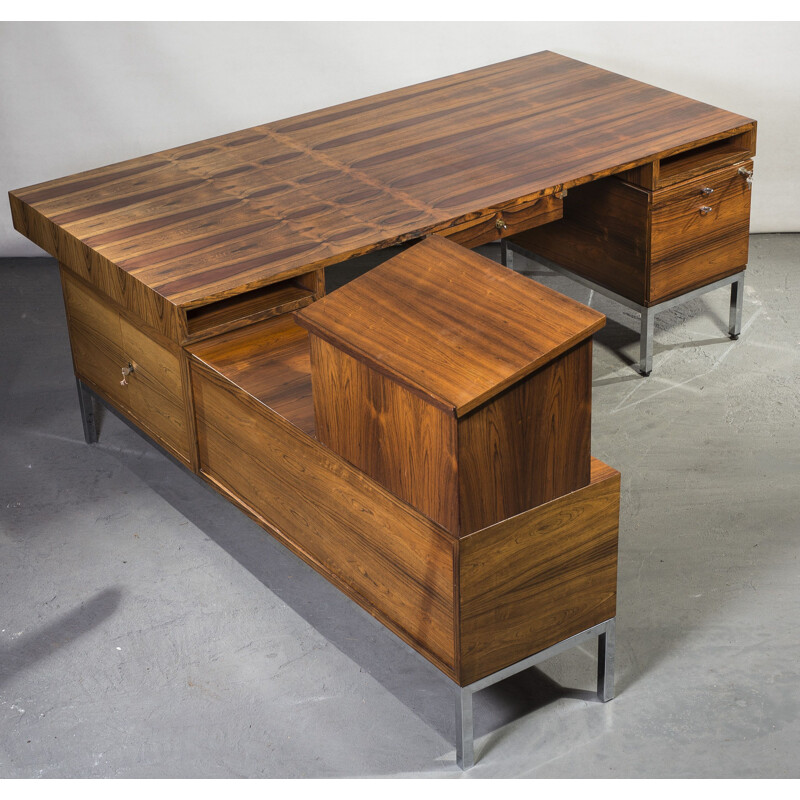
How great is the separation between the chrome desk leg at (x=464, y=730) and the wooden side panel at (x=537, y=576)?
0.17 ft

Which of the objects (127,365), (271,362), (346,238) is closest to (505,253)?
(346,238)

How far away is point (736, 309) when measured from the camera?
4.18 m

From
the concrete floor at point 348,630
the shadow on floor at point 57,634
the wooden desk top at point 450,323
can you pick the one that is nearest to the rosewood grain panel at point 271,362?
the wooden desk top at point 450,323

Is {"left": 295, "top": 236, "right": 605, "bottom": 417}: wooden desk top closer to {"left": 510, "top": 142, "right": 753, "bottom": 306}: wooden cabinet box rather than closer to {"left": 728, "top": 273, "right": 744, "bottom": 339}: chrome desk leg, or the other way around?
{"left": 510, "top": 142, "right": 753, "bottom": 306}: wooden cabinet box

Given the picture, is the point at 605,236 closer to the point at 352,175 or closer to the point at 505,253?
the point at 505,253

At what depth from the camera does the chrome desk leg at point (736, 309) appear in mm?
4148

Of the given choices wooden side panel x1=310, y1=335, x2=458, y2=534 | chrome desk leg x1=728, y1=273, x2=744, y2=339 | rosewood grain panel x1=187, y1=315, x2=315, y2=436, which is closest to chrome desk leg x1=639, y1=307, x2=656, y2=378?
chrome desk leg x1=728, y1=273, x2=744, y2=339

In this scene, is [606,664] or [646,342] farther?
[646,342]

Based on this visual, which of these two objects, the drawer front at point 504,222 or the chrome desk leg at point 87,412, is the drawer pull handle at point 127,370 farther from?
the drawer front at point 504,222

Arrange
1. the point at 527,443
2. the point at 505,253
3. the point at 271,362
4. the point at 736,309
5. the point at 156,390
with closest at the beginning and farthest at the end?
the point at 527,443, the point at 271,362, the point at 156,390, the point at 736,309, the point at 505,253

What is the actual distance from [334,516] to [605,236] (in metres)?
1.62

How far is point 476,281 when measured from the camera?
103 inches

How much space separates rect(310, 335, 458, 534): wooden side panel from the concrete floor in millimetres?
532

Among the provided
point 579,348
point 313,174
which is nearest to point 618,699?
point 579,348
